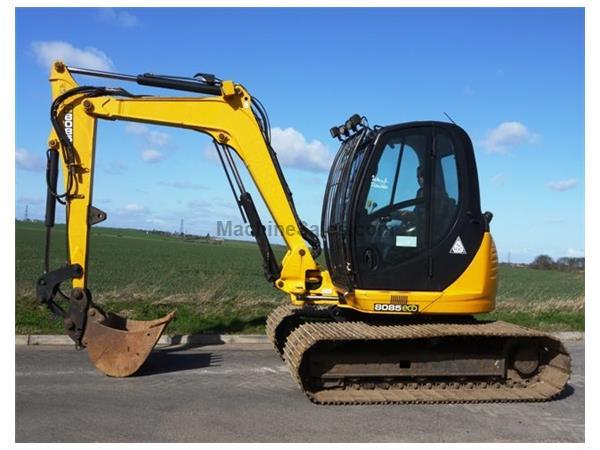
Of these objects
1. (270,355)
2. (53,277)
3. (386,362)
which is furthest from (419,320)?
(53,277)

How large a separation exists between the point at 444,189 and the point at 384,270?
1.17m

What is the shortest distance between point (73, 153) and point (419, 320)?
459cm

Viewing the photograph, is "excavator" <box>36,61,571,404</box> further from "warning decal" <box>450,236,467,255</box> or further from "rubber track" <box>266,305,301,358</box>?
"rubber track" <box>266,305,301,358</box>

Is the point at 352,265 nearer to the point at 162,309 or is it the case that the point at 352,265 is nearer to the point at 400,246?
the point at 400,246

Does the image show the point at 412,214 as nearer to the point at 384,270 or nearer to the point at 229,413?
the point at 384,270

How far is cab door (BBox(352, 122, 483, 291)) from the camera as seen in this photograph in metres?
7.14

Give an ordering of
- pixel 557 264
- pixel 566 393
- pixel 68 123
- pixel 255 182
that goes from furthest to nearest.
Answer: pixel 557 264 → pixel 255 182 → pixel 68 123 → pixel 566 393

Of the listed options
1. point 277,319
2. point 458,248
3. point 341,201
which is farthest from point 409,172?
point 277,319

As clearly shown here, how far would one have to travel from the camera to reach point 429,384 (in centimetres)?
709

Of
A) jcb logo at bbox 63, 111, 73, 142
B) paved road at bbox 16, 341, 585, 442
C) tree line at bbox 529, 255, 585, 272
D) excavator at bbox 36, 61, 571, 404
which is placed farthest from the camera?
tree line at bbox 529, 255, 585, 272

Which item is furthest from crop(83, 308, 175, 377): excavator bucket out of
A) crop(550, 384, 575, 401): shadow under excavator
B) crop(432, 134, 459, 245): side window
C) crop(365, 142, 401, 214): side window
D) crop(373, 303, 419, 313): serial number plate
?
crop(550, 384, 575, 401): shadow under excavator

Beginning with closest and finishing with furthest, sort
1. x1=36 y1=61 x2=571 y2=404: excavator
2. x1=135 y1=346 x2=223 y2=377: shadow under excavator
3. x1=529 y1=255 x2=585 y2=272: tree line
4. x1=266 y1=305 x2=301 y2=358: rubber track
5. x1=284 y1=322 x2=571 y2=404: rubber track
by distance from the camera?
x1=284 y1=322 x2=571 y2=404: rubber track < x1=36 y1=61 x2=571 y2=404: excavator < x1=135 y1=346 x2=223 y2=377: shadow under excavator < x1=266 y1=305 x2=301 y2=358: rubber track < x1=529 y1=255 x2=585 y2=272: tree line

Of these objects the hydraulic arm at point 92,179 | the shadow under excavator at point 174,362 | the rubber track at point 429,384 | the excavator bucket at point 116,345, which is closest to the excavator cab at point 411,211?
the rubber track at point 429,384

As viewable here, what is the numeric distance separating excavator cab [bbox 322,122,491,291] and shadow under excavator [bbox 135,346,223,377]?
2381mm
